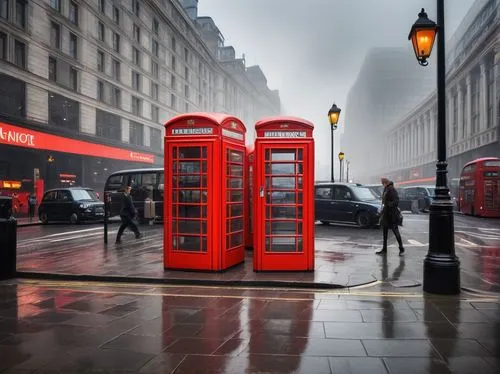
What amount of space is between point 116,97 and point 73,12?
8968 millimetres

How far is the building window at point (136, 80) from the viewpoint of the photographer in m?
45.6

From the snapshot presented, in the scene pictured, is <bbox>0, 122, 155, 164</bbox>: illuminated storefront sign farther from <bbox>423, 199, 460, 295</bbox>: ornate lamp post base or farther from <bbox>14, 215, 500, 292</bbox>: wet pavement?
<bbox>423, 199, 460, 295</bbox>: ornate lamp post base

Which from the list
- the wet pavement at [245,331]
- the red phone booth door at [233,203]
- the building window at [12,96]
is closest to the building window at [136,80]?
the building window at [12,96]

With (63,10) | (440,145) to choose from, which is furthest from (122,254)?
(63,10)

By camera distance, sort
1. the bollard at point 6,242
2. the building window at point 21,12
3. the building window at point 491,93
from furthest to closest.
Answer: the building window at point 491,93
the building window at point 21,12
the bollard at point 6,242

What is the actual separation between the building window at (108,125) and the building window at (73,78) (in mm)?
3492

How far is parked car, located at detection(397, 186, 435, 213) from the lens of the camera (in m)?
29.9

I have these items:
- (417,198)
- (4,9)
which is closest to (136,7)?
(4,9)

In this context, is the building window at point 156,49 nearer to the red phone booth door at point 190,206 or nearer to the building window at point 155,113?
the building window at point 155,113

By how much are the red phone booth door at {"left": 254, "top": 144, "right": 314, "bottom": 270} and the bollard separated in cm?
453

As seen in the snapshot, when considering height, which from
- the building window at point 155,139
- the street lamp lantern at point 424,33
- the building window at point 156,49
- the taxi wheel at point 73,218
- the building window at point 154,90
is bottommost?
the taxi wheel at point 73,218

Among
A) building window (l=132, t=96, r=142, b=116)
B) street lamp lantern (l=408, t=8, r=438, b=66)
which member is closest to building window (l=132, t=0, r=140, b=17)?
building window (l=132, t=96, r=142, b=116)

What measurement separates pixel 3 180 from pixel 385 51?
5243 inches

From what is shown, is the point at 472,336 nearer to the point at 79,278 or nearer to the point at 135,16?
the point at 79,278
